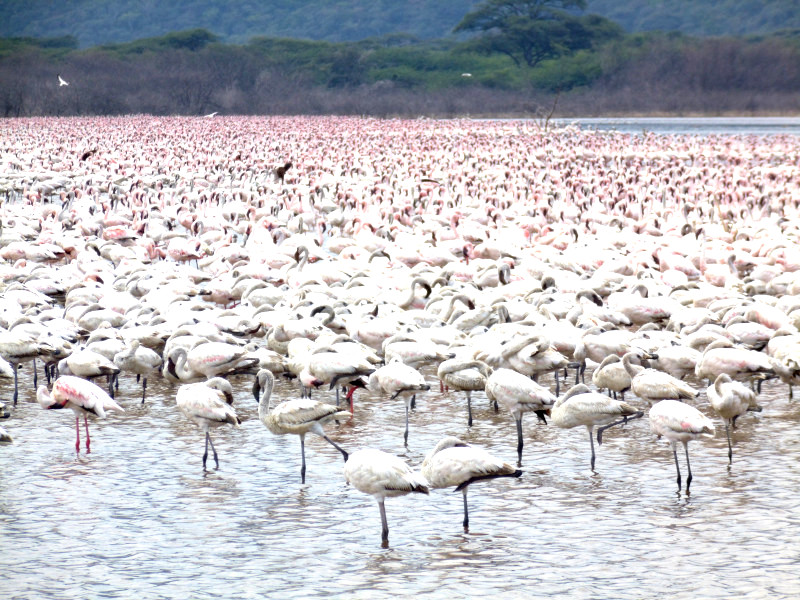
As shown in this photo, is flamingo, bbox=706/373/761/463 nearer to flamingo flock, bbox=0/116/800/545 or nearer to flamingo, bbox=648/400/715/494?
flamingo flock, bbox=0/116/800/545

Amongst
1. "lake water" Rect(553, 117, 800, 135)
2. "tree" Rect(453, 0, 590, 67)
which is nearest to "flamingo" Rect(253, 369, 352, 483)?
"lake water" Rect(553, 117, 800, 135)

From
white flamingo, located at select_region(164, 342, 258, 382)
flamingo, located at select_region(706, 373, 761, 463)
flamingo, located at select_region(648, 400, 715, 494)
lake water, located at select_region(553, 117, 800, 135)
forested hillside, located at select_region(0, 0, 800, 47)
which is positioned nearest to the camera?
flamingo, located at select_region(648, 400, 715, 494)

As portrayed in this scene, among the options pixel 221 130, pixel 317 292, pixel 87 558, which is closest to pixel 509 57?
pixel 221 130

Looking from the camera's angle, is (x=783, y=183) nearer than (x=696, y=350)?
No

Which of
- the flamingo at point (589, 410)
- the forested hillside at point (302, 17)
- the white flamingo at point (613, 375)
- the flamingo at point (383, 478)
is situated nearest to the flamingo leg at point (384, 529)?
the flamingo at point (383, 478)

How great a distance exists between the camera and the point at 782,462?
8781 millimetres

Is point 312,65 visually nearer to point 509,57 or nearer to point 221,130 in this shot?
point 509,57

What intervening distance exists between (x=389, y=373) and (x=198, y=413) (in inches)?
61.3

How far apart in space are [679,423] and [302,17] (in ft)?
492

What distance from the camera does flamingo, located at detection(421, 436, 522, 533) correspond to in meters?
7.30

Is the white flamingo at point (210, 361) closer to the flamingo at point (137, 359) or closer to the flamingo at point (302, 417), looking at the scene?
the flamingo at point (137, 359)

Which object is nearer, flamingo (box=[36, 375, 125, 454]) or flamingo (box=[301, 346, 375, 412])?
flamingo (box=[36, 375, 125, 454])

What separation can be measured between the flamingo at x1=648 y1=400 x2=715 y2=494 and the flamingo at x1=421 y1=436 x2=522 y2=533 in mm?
1317

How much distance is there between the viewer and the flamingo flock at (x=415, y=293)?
9.07m
